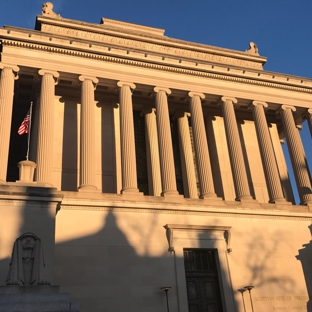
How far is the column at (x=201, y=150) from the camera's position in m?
27.6

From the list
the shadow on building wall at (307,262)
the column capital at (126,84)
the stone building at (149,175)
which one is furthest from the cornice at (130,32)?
the shadow on building wall at (307,262)

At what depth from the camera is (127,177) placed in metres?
25.9

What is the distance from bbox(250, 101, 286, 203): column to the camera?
95.4ft

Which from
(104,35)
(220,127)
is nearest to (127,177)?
(220,127)

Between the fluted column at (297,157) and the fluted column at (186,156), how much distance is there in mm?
7876

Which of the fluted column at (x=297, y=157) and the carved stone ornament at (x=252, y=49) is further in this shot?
the carved stone ornament at (x=252, y=49)

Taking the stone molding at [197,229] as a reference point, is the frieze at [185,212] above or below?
above

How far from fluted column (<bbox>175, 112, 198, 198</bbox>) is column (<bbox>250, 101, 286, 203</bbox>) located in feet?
17.9

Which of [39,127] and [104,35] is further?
[104,35]

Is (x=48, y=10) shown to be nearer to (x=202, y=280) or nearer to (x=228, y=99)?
(x=228, y=99)

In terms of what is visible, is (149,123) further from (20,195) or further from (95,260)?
(20,195)

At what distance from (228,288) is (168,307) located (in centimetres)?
400

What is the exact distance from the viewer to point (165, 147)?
27.9 m

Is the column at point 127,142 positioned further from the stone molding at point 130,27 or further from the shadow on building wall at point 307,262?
the shadow on building wall at point 307,262
